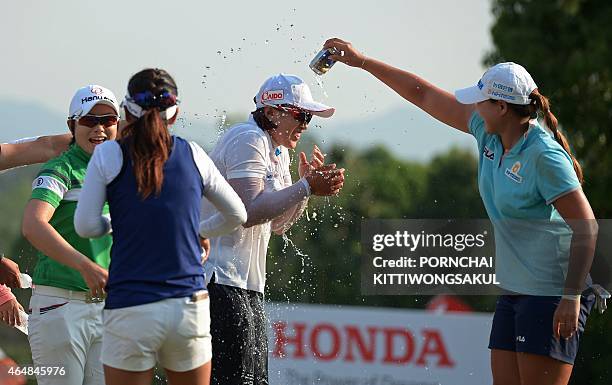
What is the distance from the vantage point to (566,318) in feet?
16.4

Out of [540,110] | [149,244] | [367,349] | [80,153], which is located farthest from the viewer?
[367,349]

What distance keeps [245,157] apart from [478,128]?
1.15 m

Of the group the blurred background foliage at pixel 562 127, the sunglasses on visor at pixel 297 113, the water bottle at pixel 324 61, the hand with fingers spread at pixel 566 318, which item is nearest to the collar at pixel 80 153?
the sunglasses on visor at pixel 297 113

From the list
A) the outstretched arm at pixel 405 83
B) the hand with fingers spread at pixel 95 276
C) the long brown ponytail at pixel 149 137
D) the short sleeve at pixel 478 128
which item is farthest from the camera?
the outstretched arm at pixel 405 83

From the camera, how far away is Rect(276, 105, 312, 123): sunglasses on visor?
5426 mm

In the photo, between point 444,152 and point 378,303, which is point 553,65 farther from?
point 444,152

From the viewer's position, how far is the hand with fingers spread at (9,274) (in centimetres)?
533

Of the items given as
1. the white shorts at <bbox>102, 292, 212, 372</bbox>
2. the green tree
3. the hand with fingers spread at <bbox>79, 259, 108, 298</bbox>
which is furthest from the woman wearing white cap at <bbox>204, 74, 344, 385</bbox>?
the green tree

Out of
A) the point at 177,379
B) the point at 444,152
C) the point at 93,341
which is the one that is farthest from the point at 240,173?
the point at 444,152

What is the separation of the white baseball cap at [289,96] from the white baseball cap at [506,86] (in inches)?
28.5

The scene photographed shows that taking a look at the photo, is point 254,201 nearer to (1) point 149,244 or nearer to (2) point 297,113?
(2) point 297,113

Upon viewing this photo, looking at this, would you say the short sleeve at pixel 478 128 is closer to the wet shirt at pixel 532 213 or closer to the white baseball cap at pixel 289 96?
the wet shirt at pixel 532 213

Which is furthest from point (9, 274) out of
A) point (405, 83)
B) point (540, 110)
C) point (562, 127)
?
point (562, 127)

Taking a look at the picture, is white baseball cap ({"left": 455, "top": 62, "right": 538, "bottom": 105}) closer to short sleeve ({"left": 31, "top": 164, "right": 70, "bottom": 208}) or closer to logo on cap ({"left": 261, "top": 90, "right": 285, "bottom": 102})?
logo on cap ({"left": 261, "top": 90, "right": 285, "bottom": 102})
